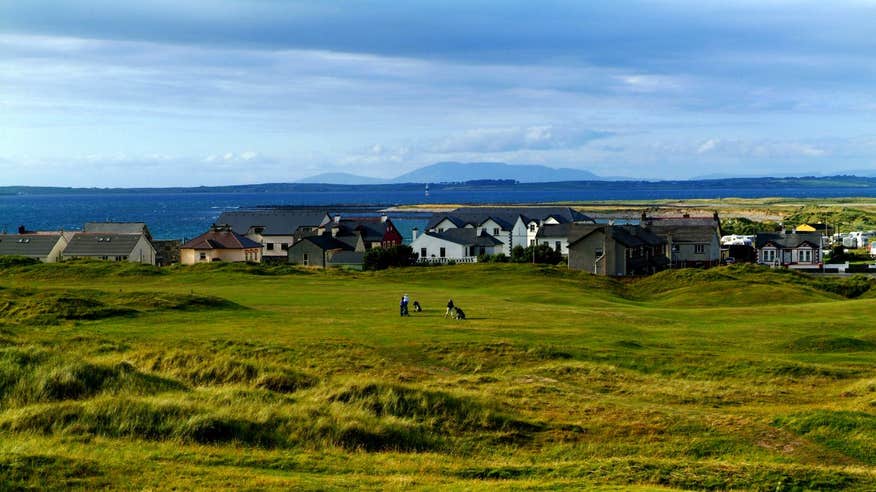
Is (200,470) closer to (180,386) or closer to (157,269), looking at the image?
(180,386)

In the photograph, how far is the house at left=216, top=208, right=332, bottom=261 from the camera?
121 m

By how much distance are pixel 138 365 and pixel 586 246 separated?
224 ft

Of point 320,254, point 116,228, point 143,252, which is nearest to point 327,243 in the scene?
point 320,254

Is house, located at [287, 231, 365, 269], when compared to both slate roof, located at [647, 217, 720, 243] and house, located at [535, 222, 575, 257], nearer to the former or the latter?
house, located at [535, 222, 575, 257]

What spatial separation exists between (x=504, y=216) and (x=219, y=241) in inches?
1708

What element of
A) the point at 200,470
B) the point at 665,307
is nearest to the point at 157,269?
the point at 665,307

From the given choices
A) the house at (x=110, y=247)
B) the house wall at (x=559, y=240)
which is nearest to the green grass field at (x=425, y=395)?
the house at (x=110, y=247)

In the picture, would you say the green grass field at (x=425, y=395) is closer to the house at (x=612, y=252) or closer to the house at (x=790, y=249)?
the house at (x=612, y=252)

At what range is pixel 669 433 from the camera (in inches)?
922

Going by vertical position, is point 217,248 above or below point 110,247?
below

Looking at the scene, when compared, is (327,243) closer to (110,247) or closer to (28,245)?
(110,247)

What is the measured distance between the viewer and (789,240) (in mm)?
112562

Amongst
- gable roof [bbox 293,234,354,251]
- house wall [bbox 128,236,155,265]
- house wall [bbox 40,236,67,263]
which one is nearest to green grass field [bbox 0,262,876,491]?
house wall [bbox 40,236,67,263]

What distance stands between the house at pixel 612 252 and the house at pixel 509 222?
1101 inches
